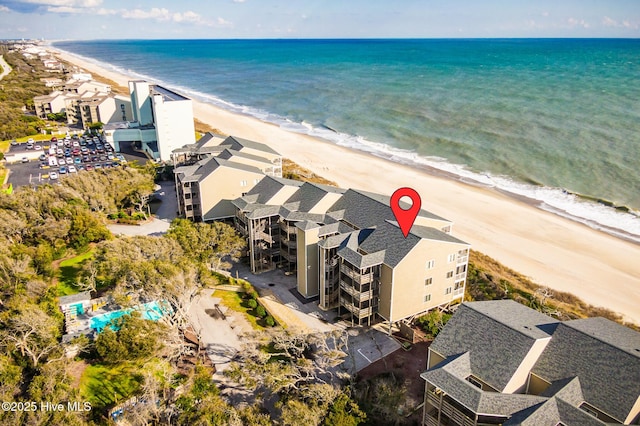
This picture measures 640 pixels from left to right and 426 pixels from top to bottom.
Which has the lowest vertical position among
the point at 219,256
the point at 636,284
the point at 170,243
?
the point at 636,284

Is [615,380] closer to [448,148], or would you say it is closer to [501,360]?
[501,360]

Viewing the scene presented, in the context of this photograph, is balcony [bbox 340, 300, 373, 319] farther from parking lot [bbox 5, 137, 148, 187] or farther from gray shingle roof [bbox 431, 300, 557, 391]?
parking lot [bbox 5, 137, 148, 187]

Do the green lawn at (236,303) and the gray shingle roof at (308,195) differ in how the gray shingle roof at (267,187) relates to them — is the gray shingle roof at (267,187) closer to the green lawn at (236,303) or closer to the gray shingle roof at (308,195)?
the gray shingle roof at (308,195)

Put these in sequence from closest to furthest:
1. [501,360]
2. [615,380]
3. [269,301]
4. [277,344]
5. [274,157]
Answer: [615,380]
[501,360]
[277,344]
[269,301]
[274,157]

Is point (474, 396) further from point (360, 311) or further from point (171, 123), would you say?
point (171, 123)

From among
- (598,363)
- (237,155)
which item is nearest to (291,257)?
(237,155)

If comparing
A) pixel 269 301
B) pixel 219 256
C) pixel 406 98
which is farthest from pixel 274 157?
pixel 406 98

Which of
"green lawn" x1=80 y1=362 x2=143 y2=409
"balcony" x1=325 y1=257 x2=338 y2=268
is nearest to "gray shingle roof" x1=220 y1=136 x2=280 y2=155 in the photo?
"balcony" x1=325 y1=257 x2=338 y2=268

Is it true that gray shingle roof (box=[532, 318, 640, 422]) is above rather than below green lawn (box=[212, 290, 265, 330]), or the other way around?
above
